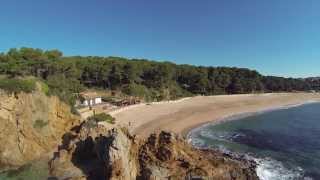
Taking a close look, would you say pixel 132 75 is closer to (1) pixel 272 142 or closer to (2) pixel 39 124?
(1) pixel 272 142

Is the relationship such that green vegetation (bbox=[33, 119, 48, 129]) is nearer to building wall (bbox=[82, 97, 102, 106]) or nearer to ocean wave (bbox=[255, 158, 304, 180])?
ocean wave (bbox=[255, 158, 304, 180])

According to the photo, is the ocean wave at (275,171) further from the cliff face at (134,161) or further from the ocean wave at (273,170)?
the cliff face at (134,161)

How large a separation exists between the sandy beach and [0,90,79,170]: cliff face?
37.4ft

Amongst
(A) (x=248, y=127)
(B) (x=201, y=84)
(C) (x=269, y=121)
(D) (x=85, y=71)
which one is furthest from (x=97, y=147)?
(B) (x=201, y=84)

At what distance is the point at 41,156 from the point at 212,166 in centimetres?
1227

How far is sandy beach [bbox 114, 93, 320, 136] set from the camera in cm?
4469

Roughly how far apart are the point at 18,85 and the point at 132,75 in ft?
152

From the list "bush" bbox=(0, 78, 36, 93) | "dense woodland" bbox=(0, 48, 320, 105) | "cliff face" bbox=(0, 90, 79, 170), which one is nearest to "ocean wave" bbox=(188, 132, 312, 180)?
"cliff face" bbox=(0, 90, 79, 170)

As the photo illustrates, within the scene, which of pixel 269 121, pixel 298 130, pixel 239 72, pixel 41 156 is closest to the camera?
pixel 41 156

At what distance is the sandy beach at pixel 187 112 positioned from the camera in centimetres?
4469

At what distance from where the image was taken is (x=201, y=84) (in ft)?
285

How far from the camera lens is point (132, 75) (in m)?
75.2

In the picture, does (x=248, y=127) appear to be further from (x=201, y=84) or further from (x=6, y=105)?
(x=201, y=84)

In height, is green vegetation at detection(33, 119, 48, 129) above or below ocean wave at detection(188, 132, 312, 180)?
above
